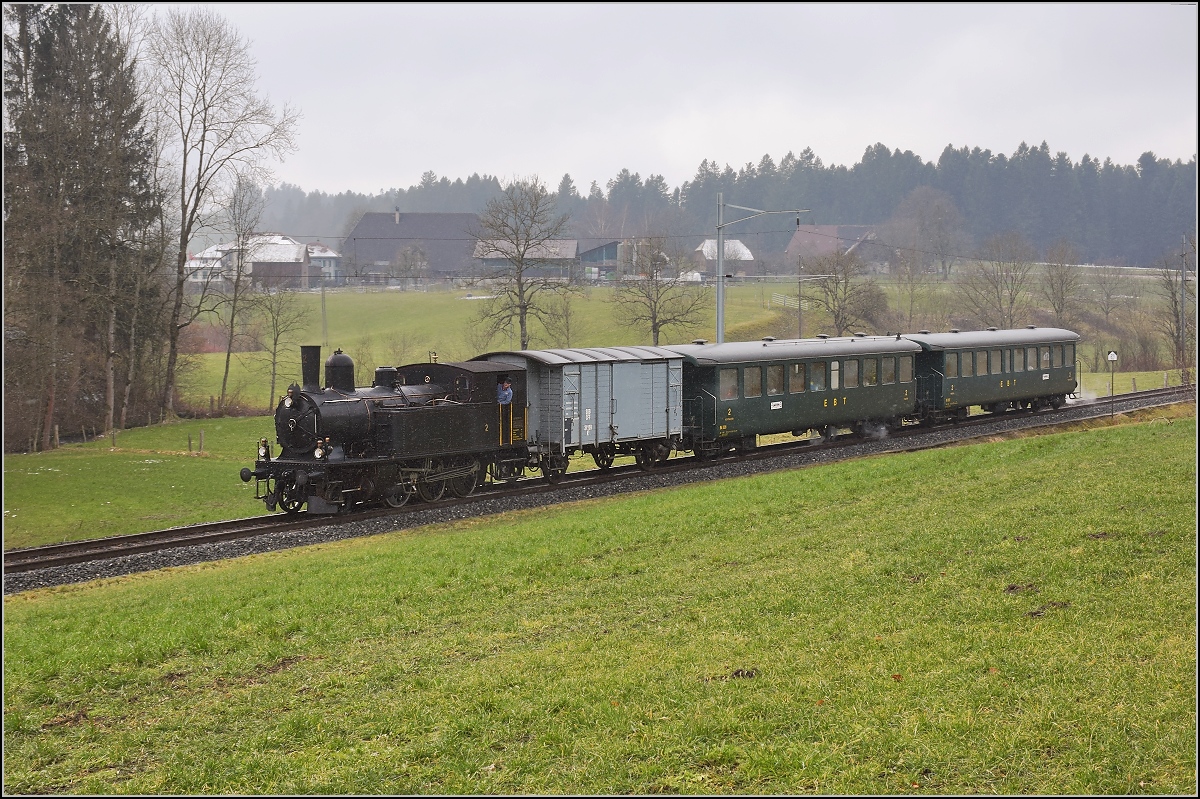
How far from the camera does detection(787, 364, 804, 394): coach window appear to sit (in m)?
29.9

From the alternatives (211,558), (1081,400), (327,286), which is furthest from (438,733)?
(327,286)

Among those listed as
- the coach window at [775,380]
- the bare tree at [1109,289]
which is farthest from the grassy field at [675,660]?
the bare tree at [1109,289]

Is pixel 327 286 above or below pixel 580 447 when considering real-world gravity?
above

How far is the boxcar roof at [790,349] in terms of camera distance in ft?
92.5

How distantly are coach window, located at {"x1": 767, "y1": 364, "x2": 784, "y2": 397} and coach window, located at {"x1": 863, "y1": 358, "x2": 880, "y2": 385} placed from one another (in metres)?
4.24

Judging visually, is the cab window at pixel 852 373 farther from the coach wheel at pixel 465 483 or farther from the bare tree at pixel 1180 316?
the bare tree at pixel 1180 316

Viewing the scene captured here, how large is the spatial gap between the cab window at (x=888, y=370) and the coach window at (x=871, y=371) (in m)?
0.28

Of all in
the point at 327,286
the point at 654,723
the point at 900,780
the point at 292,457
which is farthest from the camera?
the point at 327,286

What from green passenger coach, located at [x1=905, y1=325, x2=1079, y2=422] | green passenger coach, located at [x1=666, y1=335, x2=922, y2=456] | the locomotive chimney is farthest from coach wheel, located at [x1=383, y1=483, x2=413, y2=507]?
green passenger coach, located at [x1=905, y1=325, x2=1079, y2=422]

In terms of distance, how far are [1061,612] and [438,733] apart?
6781 mm

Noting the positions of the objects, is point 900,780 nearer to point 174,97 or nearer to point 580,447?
point 580,447

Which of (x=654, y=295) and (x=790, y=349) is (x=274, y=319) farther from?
(x=790, y=349)

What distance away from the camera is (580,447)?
1002 inches

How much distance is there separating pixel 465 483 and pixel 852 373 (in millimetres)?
14362
